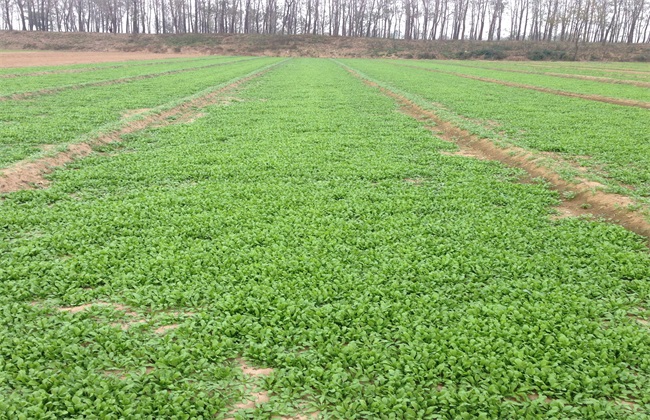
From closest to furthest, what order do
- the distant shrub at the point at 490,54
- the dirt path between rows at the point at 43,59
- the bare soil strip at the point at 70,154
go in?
the bare soil strip at the point at 70,154, the dirt path between rows at the point at 43,59, the distant shrub at the point at 490,54

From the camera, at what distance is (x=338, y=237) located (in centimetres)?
734

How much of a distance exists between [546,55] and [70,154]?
89.3 meters

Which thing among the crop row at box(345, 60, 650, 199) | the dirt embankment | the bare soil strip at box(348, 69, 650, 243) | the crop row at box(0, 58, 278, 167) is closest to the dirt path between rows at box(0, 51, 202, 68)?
the dirt embankment

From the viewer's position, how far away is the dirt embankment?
281 ft

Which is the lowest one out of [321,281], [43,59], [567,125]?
[321,281]

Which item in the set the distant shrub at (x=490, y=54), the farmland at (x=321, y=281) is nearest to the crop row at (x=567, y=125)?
the farmland at (x=321, y=281)

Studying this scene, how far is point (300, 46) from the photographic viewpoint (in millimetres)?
98062

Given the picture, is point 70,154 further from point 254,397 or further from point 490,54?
point 490,54

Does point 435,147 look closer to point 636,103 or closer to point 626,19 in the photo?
point 636,103

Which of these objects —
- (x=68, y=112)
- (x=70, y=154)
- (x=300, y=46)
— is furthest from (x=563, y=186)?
(x=300, y=46)

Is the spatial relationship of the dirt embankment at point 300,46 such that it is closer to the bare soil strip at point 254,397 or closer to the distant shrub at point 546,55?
the distant shrub at point 546,55

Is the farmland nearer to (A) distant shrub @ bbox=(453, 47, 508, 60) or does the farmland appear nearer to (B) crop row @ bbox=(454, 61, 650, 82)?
(B) crop row @ bbox=(454, 61, 650, 82)

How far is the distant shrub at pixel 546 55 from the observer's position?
3174 inches

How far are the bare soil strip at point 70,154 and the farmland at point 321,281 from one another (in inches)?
3.3
